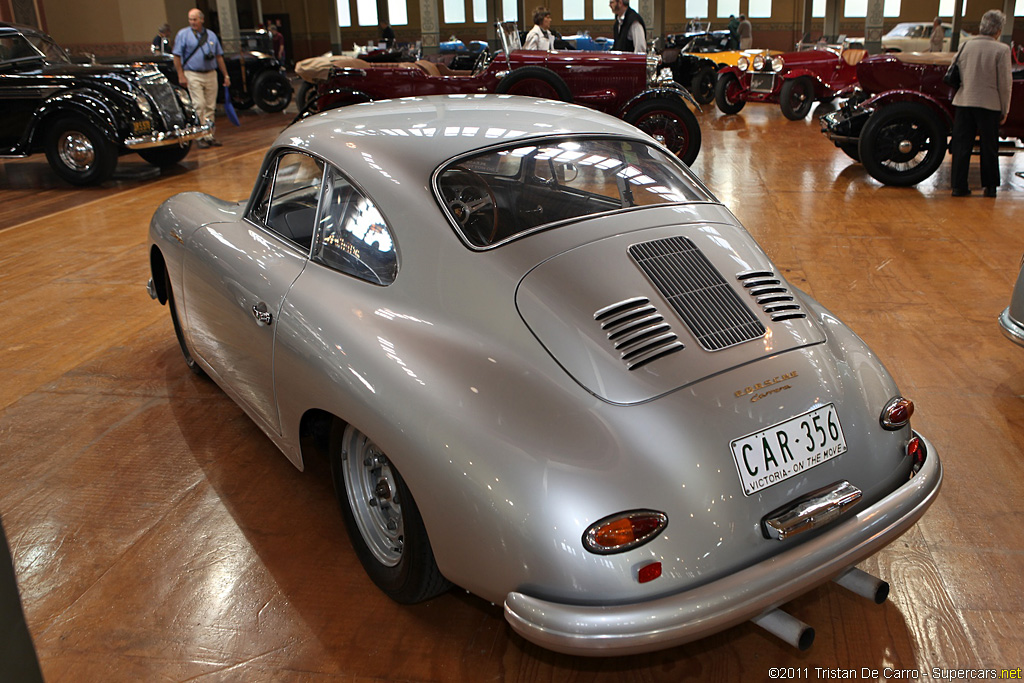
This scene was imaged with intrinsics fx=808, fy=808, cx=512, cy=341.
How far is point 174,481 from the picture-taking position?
3279 mm

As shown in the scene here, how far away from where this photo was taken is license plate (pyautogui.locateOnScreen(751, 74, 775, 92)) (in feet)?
52.4

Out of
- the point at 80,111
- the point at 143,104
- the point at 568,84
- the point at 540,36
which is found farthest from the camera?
the point at 540,36

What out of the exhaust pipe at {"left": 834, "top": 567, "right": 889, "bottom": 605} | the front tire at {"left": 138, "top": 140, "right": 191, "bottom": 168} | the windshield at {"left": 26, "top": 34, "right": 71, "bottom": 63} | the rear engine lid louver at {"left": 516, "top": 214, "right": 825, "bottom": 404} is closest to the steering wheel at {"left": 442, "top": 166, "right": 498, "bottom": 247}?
the rear engine lid louver at {"left": 516, "top": 214, "right": 825, "bottom": 404}

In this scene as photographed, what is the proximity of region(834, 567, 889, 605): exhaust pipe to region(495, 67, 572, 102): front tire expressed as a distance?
8.20 meters

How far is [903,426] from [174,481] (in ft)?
8.85

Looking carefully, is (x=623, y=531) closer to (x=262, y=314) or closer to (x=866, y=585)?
(x=866, y=585)

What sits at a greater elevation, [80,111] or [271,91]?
[271,91]

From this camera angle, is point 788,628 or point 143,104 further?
point 143,104

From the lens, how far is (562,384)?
2.14m

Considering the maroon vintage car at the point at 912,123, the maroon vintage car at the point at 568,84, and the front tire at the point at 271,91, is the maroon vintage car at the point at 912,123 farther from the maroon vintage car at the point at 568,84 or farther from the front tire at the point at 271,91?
the front tire at the point at 271,91

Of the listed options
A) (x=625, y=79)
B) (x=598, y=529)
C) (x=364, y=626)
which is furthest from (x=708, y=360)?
(x=625, y=79)

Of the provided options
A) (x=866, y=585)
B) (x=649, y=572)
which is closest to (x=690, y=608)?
(x=649, y=572)

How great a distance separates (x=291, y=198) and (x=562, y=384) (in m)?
1.67

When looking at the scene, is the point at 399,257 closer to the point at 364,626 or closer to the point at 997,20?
the point at 364,626
